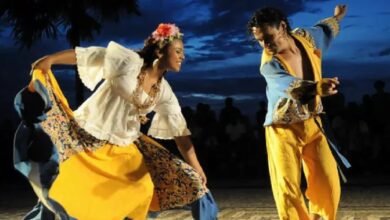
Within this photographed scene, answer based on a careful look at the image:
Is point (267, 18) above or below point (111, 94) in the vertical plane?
above

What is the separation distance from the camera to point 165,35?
4.77 metres

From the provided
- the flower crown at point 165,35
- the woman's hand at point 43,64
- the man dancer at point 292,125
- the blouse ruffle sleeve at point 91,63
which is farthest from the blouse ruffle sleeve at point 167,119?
the woman's hand at point 43,64

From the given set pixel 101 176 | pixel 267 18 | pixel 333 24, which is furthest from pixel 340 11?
pixel 101 176

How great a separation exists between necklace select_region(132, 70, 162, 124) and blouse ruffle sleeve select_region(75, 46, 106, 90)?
0.25 m

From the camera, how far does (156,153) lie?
478 centimetres

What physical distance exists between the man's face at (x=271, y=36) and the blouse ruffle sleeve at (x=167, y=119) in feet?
2.35

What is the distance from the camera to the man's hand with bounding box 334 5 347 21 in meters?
5.49

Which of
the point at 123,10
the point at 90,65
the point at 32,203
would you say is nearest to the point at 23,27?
the point at 123,10

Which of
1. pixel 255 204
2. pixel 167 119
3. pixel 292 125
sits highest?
pixel 167 119

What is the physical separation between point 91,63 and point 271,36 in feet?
3.98

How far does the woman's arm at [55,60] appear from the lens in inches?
171

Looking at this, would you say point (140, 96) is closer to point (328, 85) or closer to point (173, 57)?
point (173, 57)

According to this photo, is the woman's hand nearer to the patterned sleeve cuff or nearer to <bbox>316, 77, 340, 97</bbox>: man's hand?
<bbox>316, 77, 340, 97</bbox>: man's hand

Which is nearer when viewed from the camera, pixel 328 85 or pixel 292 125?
pixel 328 85
